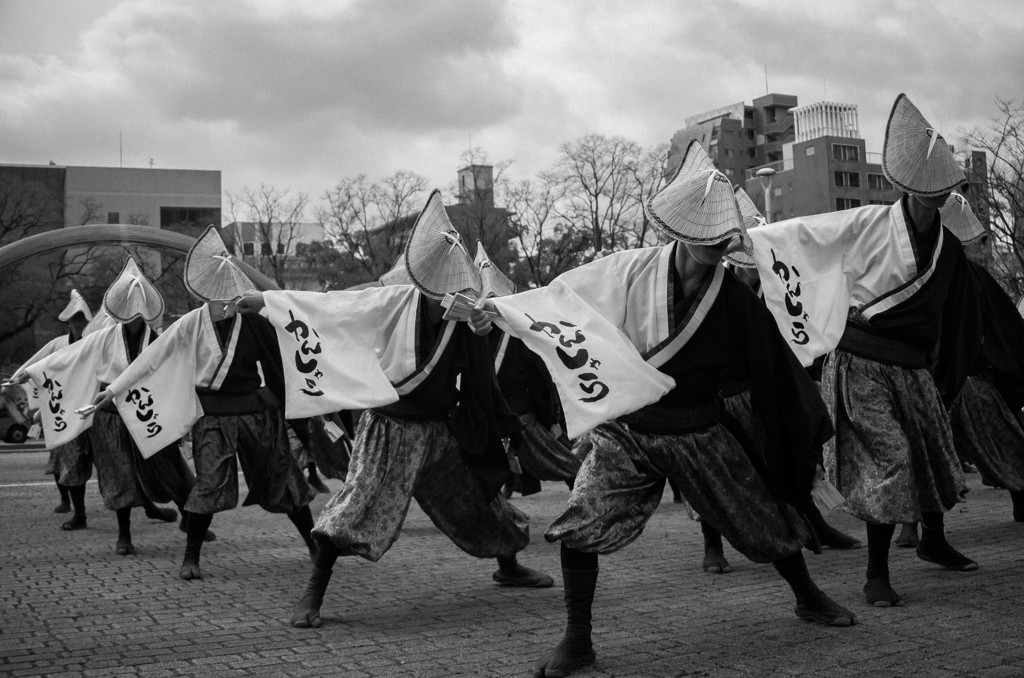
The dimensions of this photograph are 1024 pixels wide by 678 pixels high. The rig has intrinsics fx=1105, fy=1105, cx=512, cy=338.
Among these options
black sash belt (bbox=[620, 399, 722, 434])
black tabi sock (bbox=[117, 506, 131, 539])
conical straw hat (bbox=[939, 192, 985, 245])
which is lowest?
black tabi sock (bbox=[117, 506, 131, 539])

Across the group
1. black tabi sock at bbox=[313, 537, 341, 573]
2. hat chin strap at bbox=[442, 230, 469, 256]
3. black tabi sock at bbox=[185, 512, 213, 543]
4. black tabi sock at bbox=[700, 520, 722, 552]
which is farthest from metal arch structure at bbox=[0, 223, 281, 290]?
black tabi sock at bbox=[313, 537, 341, 573]

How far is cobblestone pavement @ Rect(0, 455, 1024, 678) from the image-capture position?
4.48 m

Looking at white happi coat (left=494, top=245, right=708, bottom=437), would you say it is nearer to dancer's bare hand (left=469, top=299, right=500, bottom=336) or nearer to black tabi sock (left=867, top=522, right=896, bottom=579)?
dancer's bare hand (left=469, top=299, right=500, bottom=336)

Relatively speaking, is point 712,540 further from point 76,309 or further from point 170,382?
point 76,309

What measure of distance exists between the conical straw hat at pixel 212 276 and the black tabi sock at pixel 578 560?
4.04 m

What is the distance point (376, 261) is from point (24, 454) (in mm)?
16775

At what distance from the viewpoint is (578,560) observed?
14.7 ft

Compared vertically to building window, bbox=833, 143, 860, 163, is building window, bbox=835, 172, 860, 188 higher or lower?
lower

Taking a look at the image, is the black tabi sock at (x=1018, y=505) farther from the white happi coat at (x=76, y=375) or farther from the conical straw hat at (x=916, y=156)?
the white happi coat at (x=76, y=375)

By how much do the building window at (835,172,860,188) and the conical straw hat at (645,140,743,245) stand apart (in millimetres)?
55045

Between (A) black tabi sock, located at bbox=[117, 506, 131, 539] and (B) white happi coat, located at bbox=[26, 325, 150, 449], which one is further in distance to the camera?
(B) white happi coat, located at bbox=[26, 325, 150, 449]

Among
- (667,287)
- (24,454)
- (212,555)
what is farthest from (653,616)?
(24,454)

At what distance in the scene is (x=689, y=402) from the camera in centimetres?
473

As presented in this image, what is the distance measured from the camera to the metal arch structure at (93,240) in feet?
68.2
